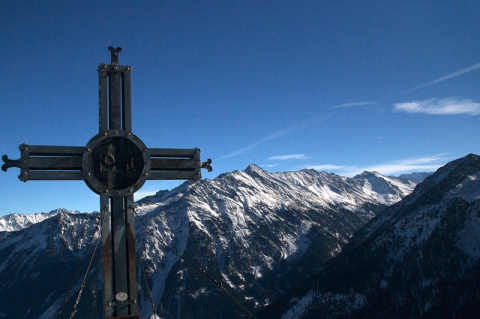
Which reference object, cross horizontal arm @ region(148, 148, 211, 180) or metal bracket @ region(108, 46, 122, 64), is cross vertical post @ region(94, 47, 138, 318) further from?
cross horizontal arm @ region(148, 148, 211, 180)

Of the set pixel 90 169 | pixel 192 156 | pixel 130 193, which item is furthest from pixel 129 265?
pixel 192 156

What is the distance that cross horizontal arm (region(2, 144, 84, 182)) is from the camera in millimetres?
8891

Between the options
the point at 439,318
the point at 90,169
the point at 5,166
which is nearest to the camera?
the point at 5,166

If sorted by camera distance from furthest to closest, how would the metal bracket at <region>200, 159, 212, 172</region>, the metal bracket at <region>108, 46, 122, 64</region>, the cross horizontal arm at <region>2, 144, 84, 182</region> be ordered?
the metal bracket at <region>200, 159, 212, 172</region>, the metal bracket at <region>108, 46, 122, 64</region>, the cross horizontal arm at <region>2, 144, 84, 182</region>

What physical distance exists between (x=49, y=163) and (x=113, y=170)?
1.42 meters

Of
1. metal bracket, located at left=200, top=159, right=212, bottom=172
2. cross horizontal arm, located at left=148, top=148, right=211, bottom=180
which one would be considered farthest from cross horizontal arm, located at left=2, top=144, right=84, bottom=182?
metal bracket, located at left=200, top=159, right=212, bottom=172

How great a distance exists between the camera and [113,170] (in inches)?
370

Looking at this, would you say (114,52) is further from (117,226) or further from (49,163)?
(117,226)

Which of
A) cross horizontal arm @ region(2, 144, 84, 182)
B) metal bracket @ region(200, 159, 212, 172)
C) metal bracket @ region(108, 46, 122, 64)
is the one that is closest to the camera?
cross horizontal arm @ region(2, 144, 84, 182)

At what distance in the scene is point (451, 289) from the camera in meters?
199

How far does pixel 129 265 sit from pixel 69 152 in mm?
2978

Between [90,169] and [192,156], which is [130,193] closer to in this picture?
[90,169]

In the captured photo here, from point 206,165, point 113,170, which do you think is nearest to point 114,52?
point 113,170

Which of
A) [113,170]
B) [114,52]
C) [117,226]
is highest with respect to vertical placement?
[114,52]
